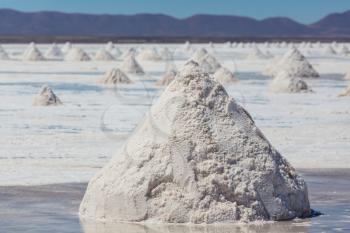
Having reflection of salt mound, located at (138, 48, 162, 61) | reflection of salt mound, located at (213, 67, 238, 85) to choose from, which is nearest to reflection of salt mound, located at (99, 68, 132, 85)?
reflection of salt mound, located at (213, 67, 238, 85)

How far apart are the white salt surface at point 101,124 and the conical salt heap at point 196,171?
248 cm

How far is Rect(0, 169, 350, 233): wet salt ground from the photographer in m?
8.50

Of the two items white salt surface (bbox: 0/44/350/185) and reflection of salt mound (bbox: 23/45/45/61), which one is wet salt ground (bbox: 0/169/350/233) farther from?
reflection of salt mound (bbox: 23/45/45/61)

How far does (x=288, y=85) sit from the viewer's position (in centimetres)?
2834

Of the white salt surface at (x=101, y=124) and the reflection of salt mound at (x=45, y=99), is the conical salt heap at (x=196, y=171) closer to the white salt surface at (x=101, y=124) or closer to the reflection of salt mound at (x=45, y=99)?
the white salt surface at (x=101, y=124)

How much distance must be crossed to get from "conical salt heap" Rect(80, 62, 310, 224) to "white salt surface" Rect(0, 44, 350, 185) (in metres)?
2.48

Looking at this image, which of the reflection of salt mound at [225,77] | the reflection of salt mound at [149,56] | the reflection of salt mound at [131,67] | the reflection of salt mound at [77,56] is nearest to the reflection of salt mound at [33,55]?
the reflection of salt mound at [77,56]

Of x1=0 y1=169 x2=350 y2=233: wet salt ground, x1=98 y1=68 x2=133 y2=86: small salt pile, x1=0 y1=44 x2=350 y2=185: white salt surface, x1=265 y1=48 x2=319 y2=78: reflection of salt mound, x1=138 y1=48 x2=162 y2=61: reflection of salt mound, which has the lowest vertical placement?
x1=0 y1=169 x2=350 y2=233: wet salt ground

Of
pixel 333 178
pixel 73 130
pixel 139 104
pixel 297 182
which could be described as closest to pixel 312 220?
pixel 297 182

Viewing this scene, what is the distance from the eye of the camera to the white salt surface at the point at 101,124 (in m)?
13.0

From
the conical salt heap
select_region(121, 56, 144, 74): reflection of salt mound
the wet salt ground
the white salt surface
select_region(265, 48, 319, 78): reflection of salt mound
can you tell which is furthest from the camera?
select_region(121, 56, 144, 74): reflection of salt mound

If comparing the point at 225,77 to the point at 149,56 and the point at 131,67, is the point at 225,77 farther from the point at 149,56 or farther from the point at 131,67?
the point at 149,56

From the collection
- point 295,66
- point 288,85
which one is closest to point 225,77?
point 288,85

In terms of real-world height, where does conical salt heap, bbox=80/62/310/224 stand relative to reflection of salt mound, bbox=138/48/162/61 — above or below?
below
